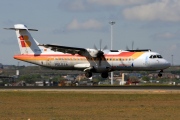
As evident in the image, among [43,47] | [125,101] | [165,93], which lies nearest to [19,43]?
[43,47]

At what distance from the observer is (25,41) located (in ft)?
312

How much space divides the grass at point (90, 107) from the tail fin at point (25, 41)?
3540cm

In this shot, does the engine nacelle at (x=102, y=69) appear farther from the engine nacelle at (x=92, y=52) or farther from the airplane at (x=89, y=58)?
the engine nacelle at (x=92, y=52)

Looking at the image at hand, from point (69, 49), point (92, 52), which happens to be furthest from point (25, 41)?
point (92, 52)

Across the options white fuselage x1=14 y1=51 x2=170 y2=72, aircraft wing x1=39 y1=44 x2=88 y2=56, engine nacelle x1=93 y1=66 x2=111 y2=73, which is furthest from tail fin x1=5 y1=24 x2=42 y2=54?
engine nacelle x1=93 y1=66 x2=111 y2=73

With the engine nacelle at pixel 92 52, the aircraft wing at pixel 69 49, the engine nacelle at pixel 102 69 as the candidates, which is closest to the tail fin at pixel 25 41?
the aircraft wing at pixel 69 49

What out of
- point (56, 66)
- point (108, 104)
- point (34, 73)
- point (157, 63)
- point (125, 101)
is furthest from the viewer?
point (34, 73)

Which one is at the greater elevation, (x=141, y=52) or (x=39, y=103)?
(x=141, y=52)

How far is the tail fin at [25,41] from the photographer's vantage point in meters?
92.9

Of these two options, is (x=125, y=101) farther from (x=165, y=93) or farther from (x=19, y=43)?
(x=19, y=43)

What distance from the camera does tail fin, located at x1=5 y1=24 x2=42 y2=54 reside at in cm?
9293

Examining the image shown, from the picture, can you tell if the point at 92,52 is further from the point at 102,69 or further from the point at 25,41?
the point at 25,41

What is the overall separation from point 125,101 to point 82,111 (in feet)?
33.5

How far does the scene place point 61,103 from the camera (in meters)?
47.9
